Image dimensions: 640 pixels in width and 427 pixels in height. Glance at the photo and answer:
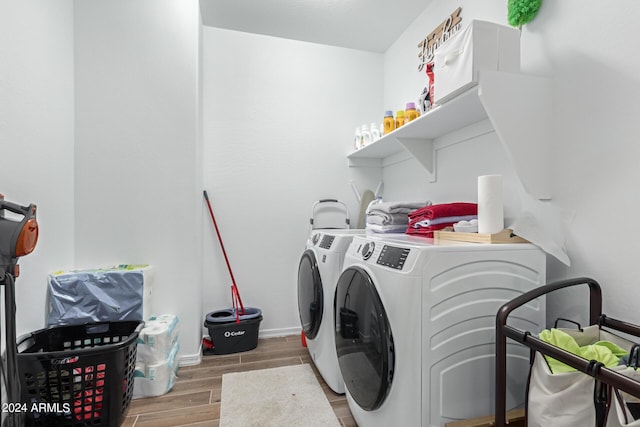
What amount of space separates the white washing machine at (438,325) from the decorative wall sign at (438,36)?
139 centimetres

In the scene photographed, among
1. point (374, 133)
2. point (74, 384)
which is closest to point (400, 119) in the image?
point (374, 133)

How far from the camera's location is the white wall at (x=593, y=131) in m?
1.06

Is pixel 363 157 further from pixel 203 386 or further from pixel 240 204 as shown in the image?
pixel 203 386

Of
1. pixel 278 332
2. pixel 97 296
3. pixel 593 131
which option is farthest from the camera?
pixel 278 332

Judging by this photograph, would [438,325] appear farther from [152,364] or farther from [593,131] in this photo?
[152,364]

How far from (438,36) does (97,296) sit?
2.70 metres

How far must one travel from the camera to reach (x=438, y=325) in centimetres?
103

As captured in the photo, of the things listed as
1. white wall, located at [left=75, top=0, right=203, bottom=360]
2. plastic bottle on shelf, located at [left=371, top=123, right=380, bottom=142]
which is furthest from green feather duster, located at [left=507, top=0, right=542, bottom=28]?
white wall, located at [left=75, top=0, right=203, bottom=360]

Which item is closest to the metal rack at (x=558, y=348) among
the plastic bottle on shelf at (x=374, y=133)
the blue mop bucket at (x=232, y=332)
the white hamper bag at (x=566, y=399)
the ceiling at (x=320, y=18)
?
the white hamper bag at (x=566, y=399)

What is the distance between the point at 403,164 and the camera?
2.56 meters

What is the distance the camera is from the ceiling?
2.27 meters

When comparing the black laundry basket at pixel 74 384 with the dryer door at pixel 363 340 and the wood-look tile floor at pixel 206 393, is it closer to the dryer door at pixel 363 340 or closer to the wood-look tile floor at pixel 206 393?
the wood-look tile floor at pixel 206 393

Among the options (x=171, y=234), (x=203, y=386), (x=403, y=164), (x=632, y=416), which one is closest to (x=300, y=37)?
(x=403, y=164)

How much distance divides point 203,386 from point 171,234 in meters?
0.99
